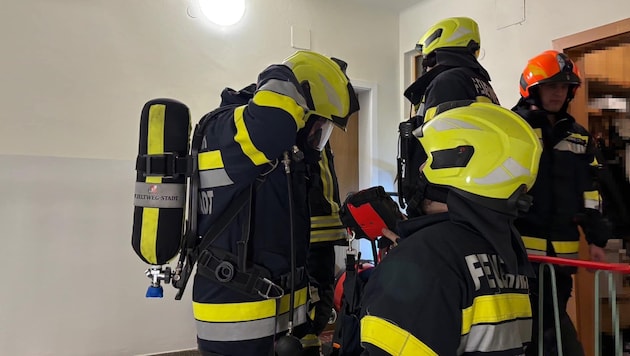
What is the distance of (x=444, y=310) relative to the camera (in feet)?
3.26

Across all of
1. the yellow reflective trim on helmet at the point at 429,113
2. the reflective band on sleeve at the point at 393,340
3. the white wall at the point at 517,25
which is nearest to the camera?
the reflective band on sleeve at the point at 393,340

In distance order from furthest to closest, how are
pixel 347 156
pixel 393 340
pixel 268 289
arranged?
pixel 347 156 → pixel 268 289 → pixel 393 340

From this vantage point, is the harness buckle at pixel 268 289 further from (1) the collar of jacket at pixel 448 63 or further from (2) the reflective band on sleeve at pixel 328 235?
(1) the collar of jacket at pixel 448 63

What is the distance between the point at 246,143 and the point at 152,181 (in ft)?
1.15

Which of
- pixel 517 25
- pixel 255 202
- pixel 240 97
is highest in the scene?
pixel 517 25

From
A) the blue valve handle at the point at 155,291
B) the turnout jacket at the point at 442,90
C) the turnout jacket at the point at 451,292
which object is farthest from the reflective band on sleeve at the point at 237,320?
the turnout jacket at the point at 442,90

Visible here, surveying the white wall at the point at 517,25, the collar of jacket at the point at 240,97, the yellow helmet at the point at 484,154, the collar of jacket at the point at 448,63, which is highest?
the white wall at the point at 517,25

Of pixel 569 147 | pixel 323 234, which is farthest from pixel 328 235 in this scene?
pixel 569 147

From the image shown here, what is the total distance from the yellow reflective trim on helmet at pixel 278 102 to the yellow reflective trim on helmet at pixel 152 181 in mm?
337

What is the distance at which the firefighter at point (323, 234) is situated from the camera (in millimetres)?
1772

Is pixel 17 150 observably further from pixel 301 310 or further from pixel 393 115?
pixel 393 115

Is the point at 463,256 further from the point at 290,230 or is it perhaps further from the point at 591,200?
the point at 591,200

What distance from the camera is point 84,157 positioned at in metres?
3.38

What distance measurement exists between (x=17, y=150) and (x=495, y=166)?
3107mm
